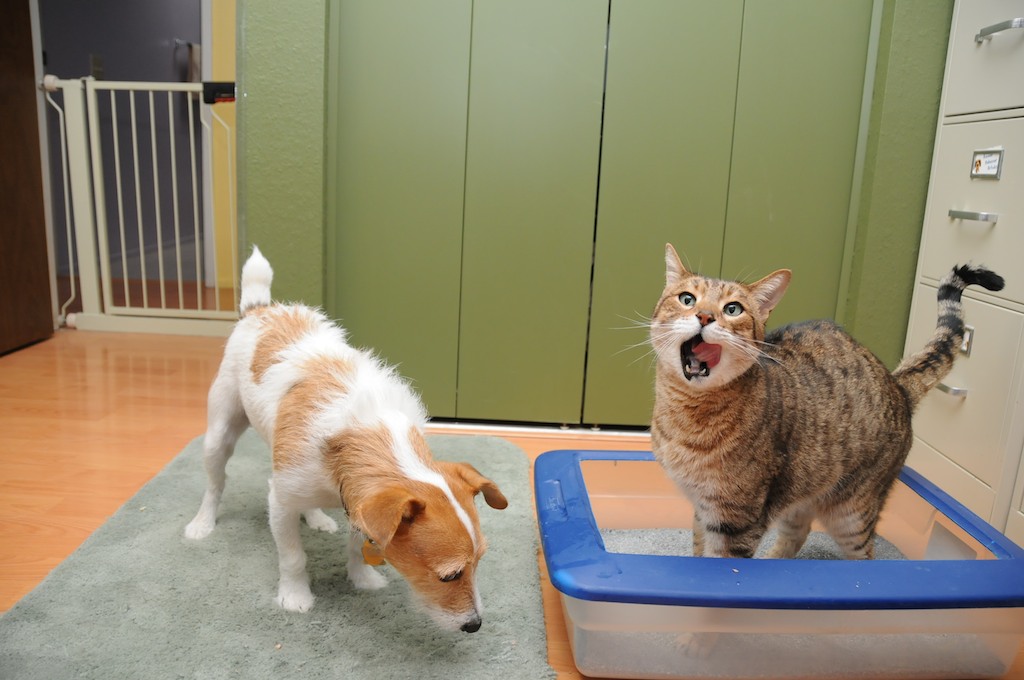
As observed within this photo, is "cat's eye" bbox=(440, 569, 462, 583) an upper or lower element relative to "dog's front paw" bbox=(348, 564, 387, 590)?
upper

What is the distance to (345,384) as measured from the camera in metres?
1.48

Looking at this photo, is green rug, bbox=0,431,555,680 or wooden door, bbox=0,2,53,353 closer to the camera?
green rug, bbox=0,431,555,680

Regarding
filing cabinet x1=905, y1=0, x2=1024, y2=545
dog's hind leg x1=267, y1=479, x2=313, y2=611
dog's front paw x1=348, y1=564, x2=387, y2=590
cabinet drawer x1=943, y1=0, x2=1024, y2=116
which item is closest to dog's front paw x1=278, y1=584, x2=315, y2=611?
dog's hind leg x1=267, y1=479, x2=313, y2=611

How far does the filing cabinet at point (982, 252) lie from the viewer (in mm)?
1877

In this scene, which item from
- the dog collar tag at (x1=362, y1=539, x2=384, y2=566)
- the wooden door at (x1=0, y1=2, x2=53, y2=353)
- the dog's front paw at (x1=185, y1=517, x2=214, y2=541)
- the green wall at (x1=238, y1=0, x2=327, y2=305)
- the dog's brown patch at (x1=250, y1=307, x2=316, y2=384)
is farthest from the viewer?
the wooden door at (x1=0, y1=2, x2=53, y2=353)

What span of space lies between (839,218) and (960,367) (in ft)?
2.20

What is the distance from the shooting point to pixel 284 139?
236 centimetres

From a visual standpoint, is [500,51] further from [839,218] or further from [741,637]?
[741,637]

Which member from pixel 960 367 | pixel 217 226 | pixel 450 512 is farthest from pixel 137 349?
pixel 960 367

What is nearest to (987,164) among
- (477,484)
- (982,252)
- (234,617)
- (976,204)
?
(976,204)

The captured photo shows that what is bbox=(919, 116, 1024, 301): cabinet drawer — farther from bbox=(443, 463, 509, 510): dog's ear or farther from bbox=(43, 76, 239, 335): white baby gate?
A: bbox=(43, 76, 239, 335): white baby gate

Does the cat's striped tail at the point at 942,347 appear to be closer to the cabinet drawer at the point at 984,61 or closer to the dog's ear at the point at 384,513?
the cabinet drawer at the point at 984,61

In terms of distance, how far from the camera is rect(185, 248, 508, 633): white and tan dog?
4.11 feet

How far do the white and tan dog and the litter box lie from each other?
0.21m
